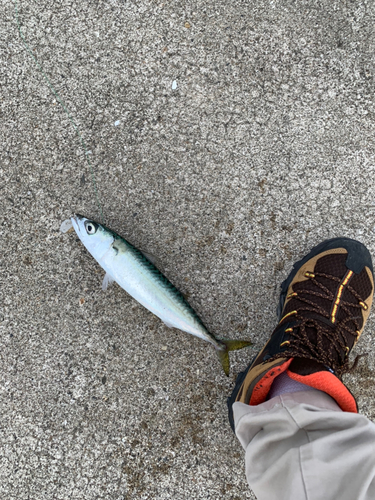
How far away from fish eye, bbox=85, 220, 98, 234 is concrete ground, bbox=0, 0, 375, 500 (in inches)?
11.4

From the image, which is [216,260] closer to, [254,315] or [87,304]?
[254,315]

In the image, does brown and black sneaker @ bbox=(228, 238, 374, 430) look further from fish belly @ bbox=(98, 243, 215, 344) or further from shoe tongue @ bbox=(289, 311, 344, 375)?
fish belly @ bbox=(98, 243, 215, 344)

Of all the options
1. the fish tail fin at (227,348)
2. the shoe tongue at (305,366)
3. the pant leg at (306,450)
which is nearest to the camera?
the pant leg at (306,450)

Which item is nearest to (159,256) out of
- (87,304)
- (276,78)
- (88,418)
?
(87,304)

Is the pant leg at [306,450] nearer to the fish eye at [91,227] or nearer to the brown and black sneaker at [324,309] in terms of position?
the brown and black sneaker at [324,309]

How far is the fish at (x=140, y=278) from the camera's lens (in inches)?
92.0

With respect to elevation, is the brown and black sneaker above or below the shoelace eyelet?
below

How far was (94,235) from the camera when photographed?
2365 mm

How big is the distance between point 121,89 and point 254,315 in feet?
6.92

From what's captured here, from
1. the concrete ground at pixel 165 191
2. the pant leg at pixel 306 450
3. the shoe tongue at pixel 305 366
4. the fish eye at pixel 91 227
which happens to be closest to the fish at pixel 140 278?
the fish eye at pixel 91 227

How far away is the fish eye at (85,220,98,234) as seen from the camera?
7.72 feet

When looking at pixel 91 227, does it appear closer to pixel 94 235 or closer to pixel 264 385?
pixel 94 235

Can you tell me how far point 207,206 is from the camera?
2631 millimetres

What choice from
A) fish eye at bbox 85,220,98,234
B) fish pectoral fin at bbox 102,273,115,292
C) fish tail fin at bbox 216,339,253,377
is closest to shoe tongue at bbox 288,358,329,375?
fish tail fin at bbox 216,339,253,377
